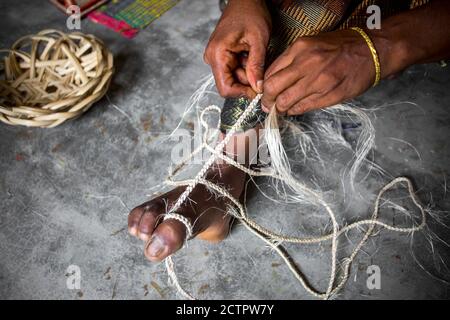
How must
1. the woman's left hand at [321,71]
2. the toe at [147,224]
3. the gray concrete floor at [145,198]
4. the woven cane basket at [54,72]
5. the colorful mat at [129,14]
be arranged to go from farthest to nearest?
the colorful mat at [129,14] < the woven cane basket at [54,72] < the gray concrete floor at [145,198] < the toe at [147,224] < the woman's left hand at [321,71]

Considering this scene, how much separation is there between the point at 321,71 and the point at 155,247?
0.64 metres

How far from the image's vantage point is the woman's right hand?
114 centimetres

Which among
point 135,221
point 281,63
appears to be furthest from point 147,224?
point 281,63

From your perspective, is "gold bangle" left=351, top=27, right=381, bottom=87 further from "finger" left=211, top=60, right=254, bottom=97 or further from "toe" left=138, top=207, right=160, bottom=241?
"toe" left=138, top=207, right=160, bottom=241

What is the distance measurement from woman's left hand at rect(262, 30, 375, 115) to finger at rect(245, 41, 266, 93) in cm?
6

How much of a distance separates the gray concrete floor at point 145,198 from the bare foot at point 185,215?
174mm

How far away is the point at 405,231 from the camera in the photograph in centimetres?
150

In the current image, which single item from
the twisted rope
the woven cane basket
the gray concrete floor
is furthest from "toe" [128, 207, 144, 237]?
the woven cane basket

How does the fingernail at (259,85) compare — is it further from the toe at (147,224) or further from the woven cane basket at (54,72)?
the woven cane basket at (54,72)

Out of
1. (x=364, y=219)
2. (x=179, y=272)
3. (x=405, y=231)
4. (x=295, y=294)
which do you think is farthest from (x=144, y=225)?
(x=405, y=231)

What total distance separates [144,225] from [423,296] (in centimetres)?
101

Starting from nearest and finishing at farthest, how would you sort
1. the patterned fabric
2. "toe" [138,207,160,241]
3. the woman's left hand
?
1. the woman's left hand
2. "toe" [138,207,160,241]
3. the patterned fabric

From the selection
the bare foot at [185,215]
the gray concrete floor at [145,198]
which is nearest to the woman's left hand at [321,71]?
the bare foot at [185,215]

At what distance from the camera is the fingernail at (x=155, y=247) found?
3.51 feet
